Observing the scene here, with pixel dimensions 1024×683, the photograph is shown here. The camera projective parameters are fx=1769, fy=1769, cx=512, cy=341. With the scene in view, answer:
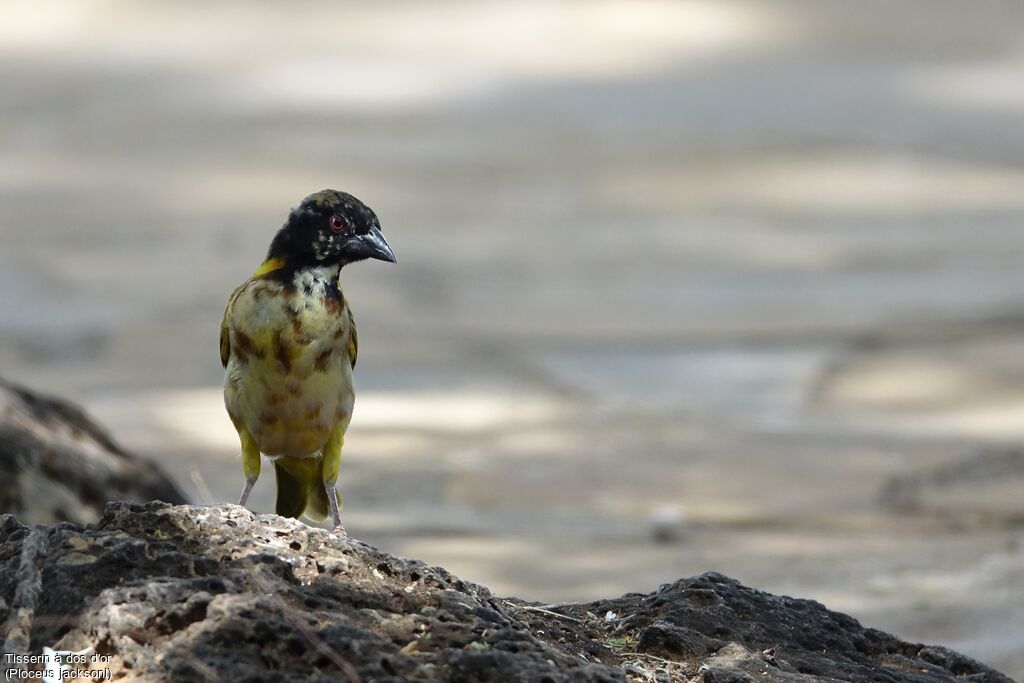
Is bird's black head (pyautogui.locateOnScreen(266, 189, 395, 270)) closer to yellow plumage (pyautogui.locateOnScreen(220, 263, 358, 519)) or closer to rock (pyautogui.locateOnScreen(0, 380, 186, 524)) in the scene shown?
yellow plumage (pyautogui.locateOnScreen(220, 263, 358, 519))

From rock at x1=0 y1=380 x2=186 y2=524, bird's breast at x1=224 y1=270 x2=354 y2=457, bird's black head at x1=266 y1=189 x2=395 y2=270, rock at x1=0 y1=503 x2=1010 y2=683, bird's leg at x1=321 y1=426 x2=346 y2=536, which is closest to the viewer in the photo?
rock at x1=0 y1=503 x2=1010 y2=683

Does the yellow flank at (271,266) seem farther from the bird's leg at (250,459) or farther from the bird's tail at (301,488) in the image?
the bird's tail at (301,488)

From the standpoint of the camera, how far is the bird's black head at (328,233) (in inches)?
189

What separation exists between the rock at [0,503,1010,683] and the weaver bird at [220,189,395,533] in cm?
93

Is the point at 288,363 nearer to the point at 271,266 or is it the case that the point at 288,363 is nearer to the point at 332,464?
the point at 271,266

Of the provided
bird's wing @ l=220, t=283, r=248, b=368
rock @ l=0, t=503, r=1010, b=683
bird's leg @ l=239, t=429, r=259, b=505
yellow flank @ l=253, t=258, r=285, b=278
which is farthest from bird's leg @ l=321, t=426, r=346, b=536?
rock @ l=0, t=503, r=1010, b=683

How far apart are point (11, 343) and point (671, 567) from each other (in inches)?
237

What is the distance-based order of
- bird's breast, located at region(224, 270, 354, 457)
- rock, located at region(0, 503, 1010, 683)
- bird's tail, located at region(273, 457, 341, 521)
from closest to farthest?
rock, located at region(0, 503, 1010, 683) < bird's breast, located at region(224, 270, 354, 457) < bird's tail, located at region(273, 457, 341, 521)

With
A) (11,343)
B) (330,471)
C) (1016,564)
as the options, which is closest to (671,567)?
(1016,564)

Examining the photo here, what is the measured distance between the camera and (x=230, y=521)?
3750mm

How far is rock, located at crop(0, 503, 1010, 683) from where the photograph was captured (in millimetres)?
3260

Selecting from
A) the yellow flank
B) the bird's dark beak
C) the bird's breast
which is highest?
the bird's dark beak

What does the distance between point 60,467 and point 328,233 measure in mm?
1868

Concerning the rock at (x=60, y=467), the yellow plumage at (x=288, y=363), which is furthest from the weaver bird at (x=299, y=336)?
the rock at (x=60, y=467)
